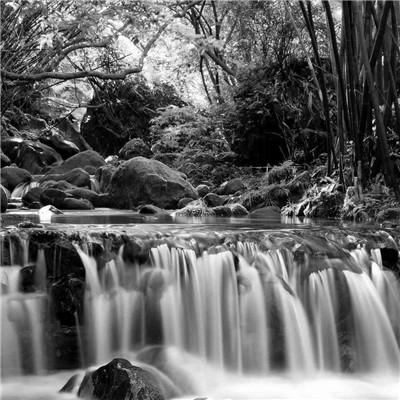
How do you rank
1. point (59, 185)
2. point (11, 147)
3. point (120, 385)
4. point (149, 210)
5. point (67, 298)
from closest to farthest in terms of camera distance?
point (120, 385)
point (67, 298)
point (149, 210)
point (59, 185)
point (11, 147)

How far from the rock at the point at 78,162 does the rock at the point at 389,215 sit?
368 inches

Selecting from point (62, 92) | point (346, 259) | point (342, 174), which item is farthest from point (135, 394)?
point (62, 92)

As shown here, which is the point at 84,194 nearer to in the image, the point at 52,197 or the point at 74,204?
the point at 52,197

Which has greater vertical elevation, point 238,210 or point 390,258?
A: point 238,210

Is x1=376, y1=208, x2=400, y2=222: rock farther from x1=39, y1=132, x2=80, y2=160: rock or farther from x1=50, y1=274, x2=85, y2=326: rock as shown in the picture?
x1=39, y1=132, x2=80, y2=160: rock

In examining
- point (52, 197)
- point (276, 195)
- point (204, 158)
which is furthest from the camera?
point (204, 158)

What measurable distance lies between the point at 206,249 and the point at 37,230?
135cm

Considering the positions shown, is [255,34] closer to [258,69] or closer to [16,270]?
[258,69]

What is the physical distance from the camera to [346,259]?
4.08m

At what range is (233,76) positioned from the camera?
544 inches

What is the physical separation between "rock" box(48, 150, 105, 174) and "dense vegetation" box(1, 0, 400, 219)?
1682mm

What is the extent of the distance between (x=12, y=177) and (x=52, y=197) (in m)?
3.09

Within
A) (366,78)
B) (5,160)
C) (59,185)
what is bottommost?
(59,185)

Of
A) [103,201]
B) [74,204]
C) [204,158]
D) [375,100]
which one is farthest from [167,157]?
[375,100]
